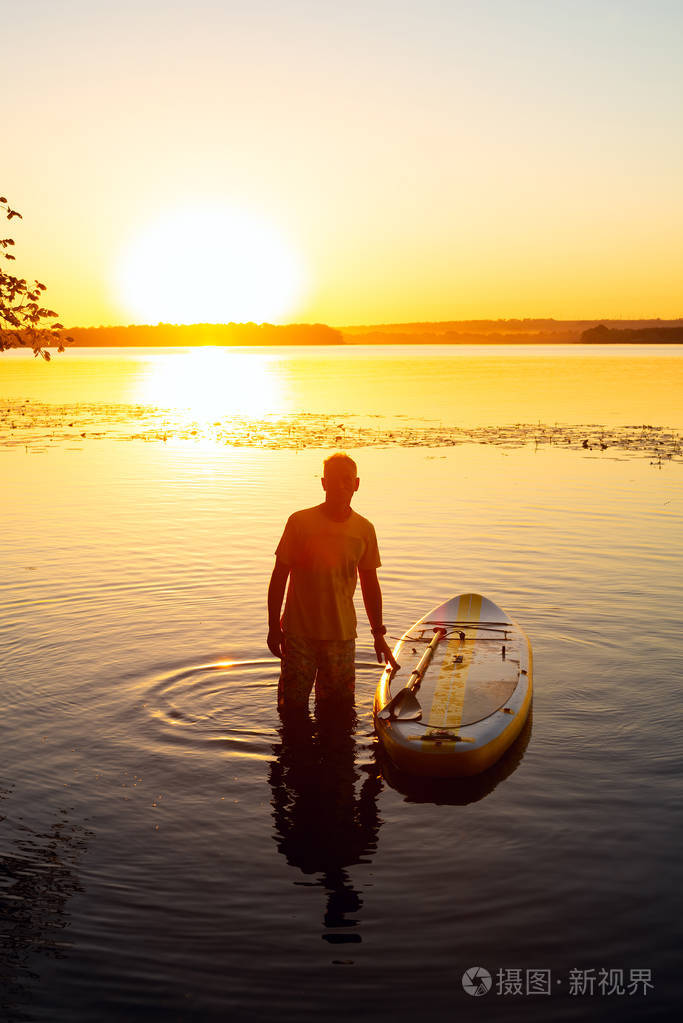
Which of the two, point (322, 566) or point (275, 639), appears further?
point (275, 639)

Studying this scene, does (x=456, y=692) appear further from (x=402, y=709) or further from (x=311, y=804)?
(x=311, y=804)

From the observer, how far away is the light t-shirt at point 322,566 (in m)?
7.98

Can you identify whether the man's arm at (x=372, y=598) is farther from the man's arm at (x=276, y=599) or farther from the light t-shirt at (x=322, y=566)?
the man's arm at (x=276, y=599)

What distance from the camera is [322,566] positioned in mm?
8039

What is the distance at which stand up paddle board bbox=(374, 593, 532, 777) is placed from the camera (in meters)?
8.20

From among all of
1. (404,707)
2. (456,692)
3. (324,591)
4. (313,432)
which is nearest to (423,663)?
(456,692)

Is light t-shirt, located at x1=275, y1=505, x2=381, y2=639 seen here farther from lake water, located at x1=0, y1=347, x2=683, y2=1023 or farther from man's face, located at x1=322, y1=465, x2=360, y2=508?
lake water, located at x1=0, y1=347, x2=683, y2=1023

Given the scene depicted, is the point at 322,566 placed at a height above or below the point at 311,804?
above

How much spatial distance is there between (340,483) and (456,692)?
2666 mm

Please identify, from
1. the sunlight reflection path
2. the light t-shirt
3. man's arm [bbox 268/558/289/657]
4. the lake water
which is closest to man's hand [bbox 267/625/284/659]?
man's arm [bbox 268/558/289/657]

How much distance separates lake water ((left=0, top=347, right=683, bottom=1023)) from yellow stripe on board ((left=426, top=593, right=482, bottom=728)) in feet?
1.92

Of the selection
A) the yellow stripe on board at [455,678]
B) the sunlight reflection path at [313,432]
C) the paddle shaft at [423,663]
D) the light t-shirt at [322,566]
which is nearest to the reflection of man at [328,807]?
the paddle shaft at [423,663]

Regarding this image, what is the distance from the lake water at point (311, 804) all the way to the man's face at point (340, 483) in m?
2.38

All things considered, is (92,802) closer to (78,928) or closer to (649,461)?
(78,928)
